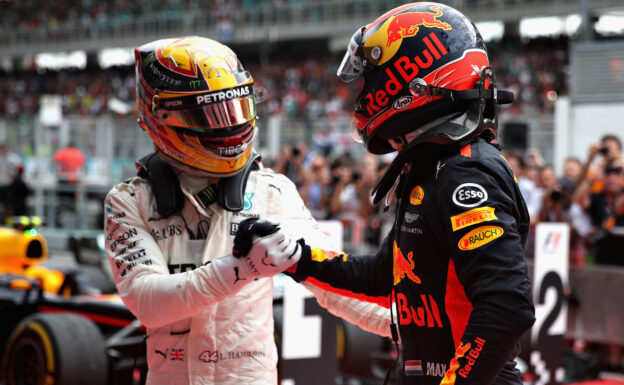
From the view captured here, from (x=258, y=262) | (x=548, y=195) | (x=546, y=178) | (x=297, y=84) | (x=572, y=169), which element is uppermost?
(x=297, y=84)

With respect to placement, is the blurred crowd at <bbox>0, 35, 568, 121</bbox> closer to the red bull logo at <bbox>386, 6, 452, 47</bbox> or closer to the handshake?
the red bull logo at <bbox>386, 6, 452, 47</bbox>

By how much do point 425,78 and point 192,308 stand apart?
3.06ft

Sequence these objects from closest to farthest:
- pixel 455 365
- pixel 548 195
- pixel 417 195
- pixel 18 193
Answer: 1. pixel 455 365
2. pixel 417 195
3. pixel 548 195
4. pixel 18 193

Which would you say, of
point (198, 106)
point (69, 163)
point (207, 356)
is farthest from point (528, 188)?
point (69, 163)

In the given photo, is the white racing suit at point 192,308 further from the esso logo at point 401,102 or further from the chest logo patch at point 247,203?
the esso logo at point 401,102

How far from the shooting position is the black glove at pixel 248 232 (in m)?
2.23

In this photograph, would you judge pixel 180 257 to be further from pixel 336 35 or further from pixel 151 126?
pixel 336 35

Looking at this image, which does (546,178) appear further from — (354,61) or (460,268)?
(460,268)

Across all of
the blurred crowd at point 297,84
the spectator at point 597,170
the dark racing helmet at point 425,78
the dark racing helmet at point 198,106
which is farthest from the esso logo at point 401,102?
the blurred crowd at point 297,84

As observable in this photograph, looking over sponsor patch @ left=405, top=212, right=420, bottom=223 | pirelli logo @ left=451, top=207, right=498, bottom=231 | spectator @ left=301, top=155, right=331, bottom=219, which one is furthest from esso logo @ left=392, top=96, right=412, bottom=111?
spectator @ left=301, top=155, right=331, bottom=219

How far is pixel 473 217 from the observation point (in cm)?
188

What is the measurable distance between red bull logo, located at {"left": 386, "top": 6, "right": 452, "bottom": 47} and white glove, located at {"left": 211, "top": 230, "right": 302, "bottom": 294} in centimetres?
63

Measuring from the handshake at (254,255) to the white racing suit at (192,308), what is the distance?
0.12m

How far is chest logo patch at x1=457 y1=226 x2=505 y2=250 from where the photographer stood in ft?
6.04
